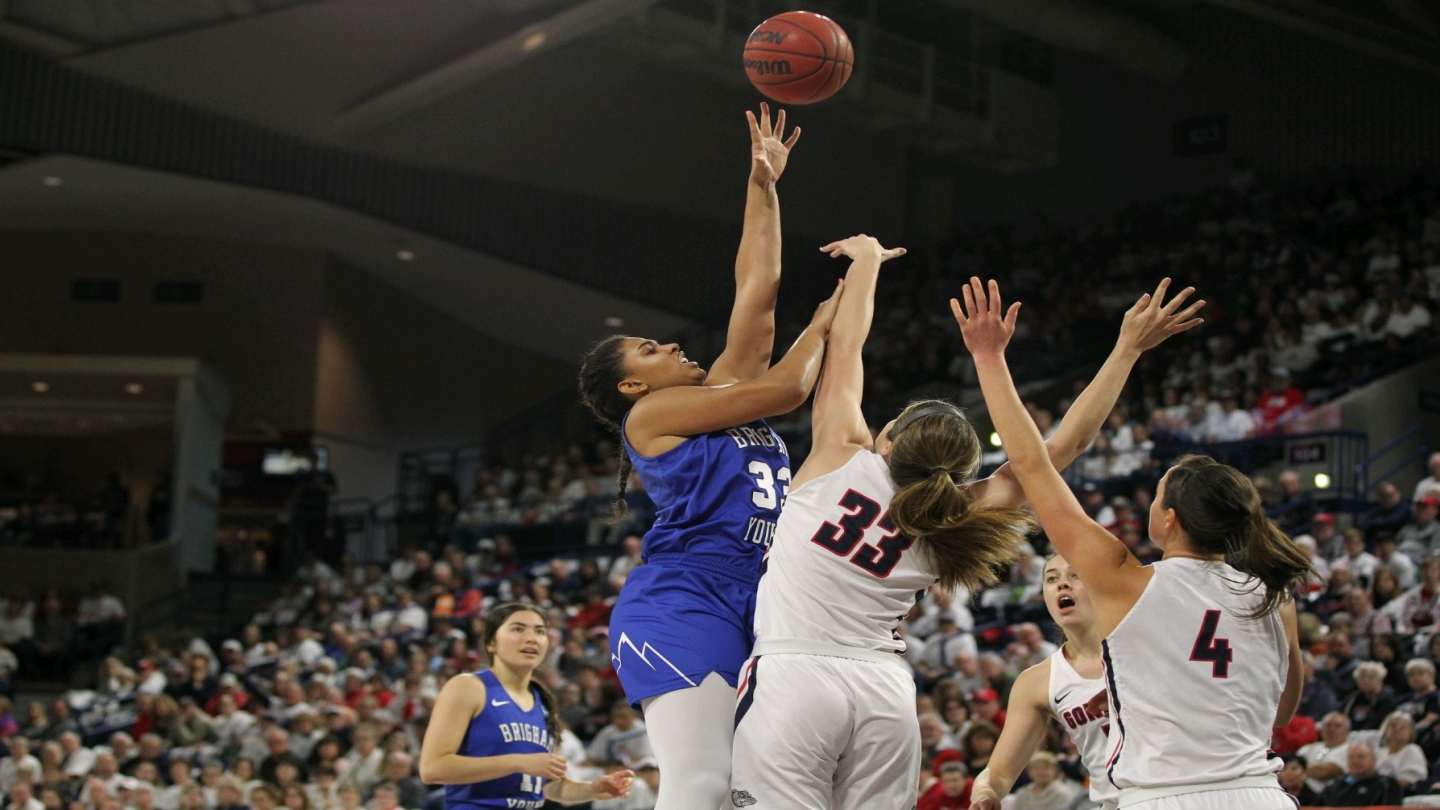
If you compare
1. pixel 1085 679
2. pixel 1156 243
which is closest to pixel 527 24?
pixel 1156 243

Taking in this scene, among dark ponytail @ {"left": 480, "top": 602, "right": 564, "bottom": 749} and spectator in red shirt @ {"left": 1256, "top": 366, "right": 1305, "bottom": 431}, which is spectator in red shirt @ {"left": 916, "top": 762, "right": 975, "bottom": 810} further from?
spectator in red shirt @ {"left": 1256, "top": 366, "right": 1305, "bottom": 431}

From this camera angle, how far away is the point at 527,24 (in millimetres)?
18297

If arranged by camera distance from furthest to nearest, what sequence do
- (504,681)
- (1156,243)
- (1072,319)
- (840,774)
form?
1. (1156,243)
2. (1072,319)
3. (504,681)
4. (840,774)

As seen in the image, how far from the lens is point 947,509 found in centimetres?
349

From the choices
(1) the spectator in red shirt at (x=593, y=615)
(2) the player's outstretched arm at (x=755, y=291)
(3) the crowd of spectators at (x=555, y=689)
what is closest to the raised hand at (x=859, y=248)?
(2) the player's outstretched arm at (x=755, y=291)

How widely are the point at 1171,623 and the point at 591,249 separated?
2012 centimetres

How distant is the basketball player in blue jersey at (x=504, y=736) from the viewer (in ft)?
16.6

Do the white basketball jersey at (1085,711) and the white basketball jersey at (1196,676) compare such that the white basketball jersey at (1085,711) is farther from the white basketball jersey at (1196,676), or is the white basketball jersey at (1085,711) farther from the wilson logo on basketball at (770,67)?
the wilson logo on basketball at (770,67)

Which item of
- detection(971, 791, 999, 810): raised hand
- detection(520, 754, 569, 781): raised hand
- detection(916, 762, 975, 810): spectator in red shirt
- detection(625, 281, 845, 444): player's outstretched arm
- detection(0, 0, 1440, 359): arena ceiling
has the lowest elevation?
detection(916, 762, 975, 810): spectator in red shirt

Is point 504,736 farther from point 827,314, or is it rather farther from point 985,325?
point 985,325

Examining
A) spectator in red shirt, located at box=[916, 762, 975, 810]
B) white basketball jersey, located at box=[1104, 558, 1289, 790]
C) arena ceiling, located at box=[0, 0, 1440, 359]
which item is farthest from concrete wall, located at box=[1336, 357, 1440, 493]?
white basketball jersey, located at box=[1104, 558, 1289, 790]

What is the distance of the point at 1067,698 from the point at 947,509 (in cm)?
113

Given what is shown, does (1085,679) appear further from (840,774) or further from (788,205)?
(788,205)

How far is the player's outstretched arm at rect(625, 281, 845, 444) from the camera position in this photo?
12.3 ft
